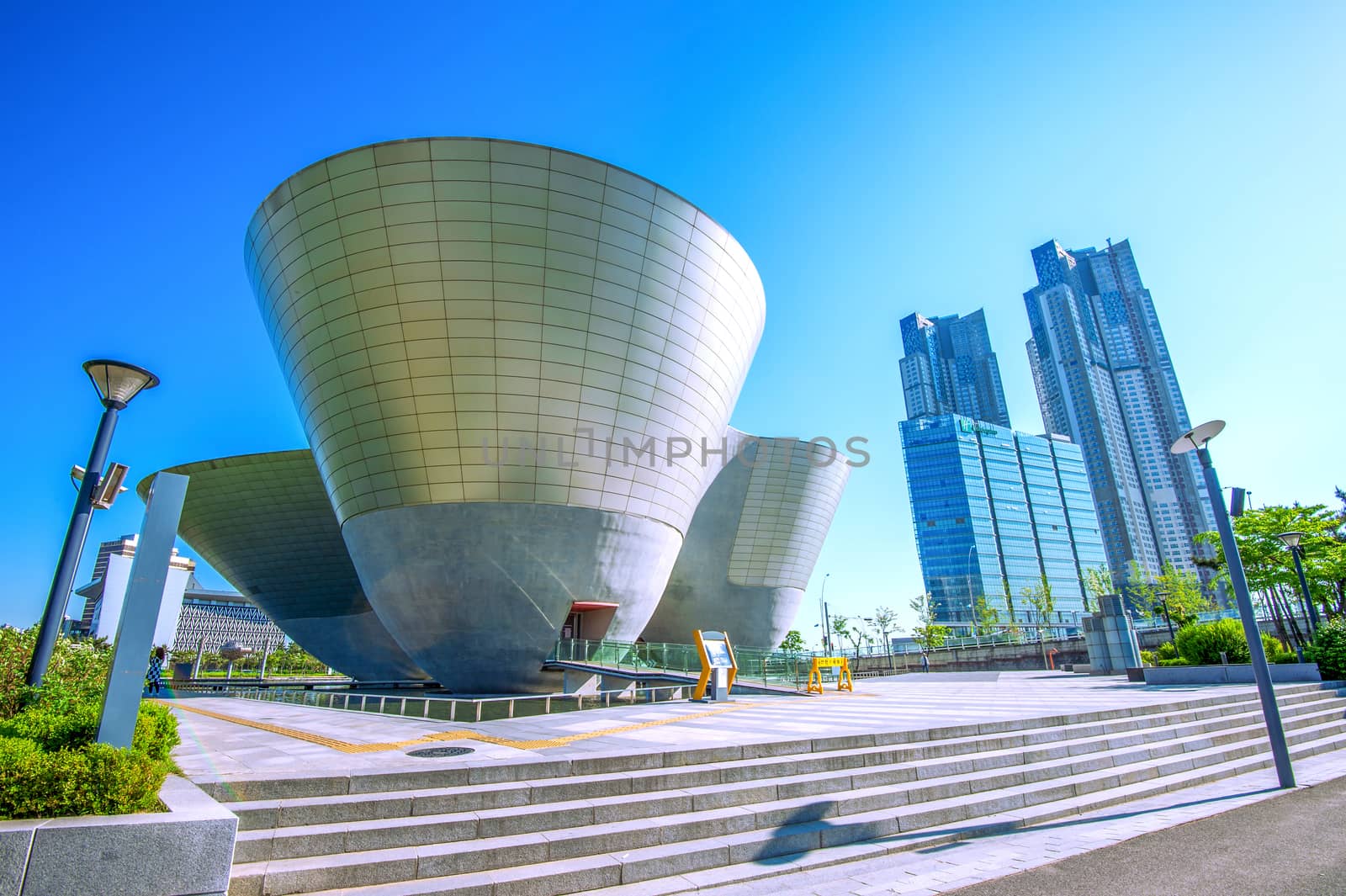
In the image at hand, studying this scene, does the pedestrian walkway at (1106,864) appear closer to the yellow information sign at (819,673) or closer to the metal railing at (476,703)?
the metal railing at (476,703)

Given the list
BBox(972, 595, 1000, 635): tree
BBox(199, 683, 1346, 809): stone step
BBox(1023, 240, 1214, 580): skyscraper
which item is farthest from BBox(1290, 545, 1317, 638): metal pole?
BBox(1023, 240, 1214, 580): skyscraper

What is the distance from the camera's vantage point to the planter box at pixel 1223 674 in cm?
1798

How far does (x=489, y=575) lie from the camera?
2225 centimetres

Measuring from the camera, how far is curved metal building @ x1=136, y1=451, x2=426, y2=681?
1357 inches

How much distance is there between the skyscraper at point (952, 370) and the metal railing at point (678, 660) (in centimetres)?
16069

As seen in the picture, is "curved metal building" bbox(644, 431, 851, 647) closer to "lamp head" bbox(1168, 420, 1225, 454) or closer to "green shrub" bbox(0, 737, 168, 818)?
"lamp head" bbox(1168, 420, 1225, 454)

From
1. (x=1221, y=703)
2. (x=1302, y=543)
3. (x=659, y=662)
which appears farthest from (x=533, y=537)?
(x=1302, y=543)

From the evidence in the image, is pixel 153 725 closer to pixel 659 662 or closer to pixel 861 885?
pixel 861 885

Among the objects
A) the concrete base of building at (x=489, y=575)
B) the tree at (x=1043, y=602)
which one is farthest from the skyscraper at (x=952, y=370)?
the concrete base of building at (x=489, y=575)

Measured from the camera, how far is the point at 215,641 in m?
145

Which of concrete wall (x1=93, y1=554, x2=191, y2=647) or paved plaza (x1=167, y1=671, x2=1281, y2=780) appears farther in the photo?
concrete wall (x1=93, y1=554, x2=191, y2=647)

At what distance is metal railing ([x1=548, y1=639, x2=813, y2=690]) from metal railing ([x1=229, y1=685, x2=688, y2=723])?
304cm

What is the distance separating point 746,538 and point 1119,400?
5908 inches

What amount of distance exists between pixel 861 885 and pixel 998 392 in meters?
187
